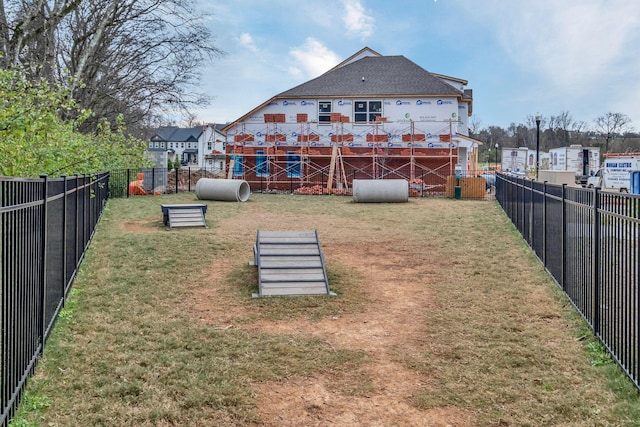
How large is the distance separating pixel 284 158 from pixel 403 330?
28810 millimetres

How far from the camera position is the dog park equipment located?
14062mm

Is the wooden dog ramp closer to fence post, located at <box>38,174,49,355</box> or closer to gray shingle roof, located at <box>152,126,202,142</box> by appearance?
fence post, located at <box>38,174,49,355</box>

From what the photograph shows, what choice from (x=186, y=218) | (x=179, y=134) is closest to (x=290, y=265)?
(x=186, y=218)

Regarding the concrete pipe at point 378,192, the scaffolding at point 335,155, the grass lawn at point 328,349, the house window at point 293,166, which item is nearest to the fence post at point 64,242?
the grass lawn at point 328,349

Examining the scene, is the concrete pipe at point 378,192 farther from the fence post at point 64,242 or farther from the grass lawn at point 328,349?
the fence post at point 64,242

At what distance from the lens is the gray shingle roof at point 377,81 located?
33.0 meters

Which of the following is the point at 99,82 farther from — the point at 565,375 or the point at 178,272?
the point at 565,375

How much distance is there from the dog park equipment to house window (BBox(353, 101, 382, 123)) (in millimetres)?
20690

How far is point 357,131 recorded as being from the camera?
33.3m

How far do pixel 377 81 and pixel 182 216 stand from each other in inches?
921

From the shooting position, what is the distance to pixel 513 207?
15.0m

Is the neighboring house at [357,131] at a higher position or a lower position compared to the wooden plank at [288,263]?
higher

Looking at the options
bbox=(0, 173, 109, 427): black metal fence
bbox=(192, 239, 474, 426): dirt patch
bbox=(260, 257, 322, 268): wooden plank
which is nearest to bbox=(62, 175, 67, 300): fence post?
bbox=(0, 173, 109, 427): black metal fence

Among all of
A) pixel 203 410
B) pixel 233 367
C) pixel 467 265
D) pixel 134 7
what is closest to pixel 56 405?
pixel 203 410
